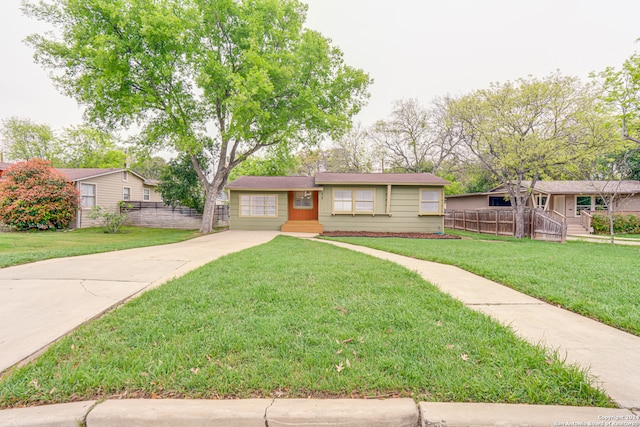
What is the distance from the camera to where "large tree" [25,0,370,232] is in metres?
10.1

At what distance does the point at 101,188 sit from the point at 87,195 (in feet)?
2.94

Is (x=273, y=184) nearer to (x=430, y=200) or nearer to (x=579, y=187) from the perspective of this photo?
(x=430, y=200)

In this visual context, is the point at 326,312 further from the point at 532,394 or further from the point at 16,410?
the point at 16,410

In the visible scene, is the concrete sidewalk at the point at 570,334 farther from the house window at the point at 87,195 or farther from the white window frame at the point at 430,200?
the house window at the point at 87,195

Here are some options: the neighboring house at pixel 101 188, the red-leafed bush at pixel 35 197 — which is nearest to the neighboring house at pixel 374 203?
the red-leafed bush at pixel 35 197

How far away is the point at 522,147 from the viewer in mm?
11852

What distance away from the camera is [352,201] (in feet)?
44.4

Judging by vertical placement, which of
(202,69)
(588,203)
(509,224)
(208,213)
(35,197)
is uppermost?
(202,69)

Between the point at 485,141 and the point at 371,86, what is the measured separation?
616 cm

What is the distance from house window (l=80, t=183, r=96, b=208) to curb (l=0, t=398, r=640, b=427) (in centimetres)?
1811

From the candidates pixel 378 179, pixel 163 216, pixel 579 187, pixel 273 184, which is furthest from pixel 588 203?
pixel 163 216

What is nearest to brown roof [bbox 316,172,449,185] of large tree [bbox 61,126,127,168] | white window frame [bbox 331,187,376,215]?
white window frame [bbox 331,187,376,215]

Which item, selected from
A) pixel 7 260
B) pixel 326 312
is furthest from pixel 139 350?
pixel 7 260

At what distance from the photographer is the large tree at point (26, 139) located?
28.0 m
